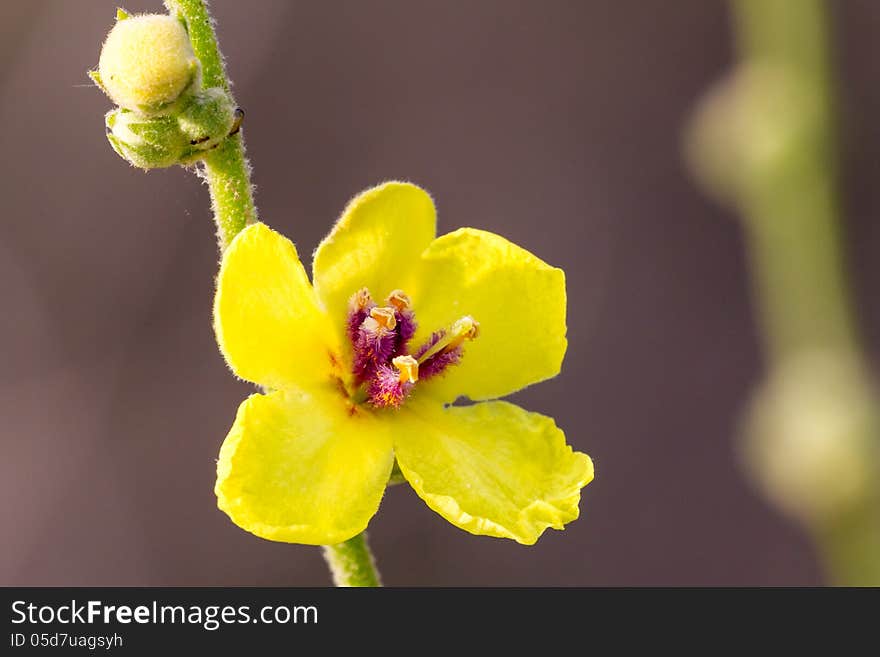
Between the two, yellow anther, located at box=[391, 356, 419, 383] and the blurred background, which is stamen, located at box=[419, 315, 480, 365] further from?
the blurred background

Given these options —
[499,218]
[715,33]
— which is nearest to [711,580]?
[499,218]

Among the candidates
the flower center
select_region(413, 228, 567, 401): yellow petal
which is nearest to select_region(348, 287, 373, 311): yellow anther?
the flower center

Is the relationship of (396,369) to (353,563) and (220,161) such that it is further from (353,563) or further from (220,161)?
(220,161)

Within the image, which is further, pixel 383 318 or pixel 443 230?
pixel 443 230

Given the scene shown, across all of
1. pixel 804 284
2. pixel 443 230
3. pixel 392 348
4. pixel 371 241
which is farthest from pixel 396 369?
pixel 443 230

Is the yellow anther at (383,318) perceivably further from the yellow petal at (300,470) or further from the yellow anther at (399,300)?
the yellow petal at (300,470)

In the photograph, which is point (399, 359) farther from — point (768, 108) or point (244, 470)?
point (768, 108)
